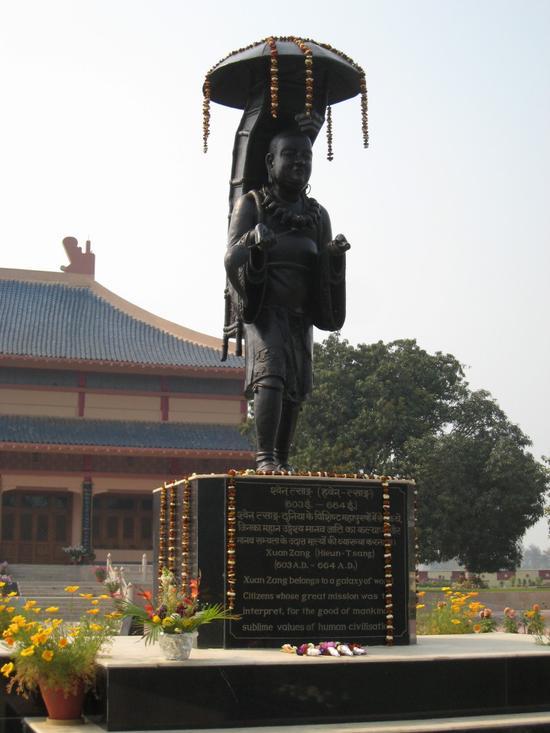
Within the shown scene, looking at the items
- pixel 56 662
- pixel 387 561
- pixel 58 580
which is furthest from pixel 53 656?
pixel 58 580

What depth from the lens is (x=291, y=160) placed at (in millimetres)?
8461

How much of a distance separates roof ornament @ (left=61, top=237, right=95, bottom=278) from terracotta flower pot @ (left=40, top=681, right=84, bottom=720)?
38646 millimetres

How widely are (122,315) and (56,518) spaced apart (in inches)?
349

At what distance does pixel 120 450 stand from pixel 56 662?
30666 mm

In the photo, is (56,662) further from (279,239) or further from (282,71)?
(282,71)

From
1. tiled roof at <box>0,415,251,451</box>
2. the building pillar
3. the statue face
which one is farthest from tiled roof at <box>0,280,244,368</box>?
the statue face

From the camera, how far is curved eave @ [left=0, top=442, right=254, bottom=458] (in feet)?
118

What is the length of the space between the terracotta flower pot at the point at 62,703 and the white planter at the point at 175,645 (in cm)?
53

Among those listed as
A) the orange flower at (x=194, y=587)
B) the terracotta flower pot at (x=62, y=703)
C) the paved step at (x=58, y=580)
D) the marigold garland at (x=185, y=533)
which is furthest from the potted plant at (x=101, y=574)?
the terracotta flower pot at (x=62, y=703)

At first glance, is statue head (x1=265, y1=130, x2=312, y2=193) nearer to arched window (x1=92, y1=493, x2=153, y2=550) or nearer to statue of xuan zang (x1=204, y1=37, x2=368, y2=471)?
statue of xuan zang (x1=204, y1=37, x2=368, y2=471)

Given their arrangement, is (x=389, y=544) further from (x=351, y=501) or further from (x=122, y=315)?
(x=122, y=315)

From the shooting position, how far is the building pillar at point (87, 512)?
120 feet

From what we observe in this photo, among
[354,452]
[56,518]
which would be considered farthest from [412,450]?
[56,518]

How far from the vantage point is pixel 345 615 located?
759 cm
